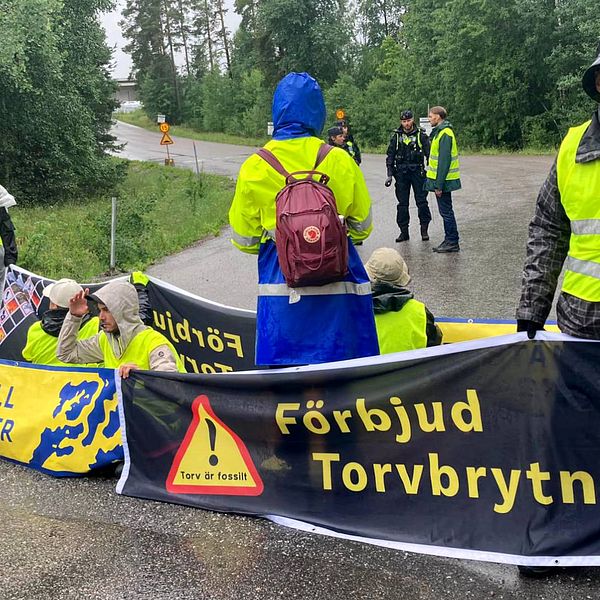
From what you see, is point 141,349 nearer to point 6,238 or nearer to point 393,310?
point 393,310

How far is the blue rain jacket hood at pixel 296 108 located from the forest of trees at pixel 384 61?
24775 mm

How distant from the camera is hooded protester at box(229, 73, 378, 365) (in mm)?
3586

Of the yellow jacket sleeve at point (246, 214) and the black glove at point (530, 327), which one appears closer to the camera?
the black glove at point (530, 327)

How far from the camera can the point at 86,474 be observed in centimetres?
454

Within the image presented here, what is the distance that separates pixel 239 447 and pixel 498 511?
133cm

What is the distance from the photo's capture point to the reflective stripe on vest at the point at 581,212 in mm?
2822

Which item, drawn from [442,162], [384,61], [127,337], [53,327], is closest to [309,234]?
[127,337]

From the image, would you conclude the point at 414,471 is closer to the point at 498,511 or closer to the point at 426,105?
the point at 498,511

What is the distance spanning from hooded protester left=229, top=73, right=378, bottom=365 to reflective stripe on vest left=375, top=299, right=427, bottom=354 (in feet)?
1.95

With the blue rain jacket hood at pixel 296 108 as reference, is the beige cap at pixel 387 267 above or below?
below

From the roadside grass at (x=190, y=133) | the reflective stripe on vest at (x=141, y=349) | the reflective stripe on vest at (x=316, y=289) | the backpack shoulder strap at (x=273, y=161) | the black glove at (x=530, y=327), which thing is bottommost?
the roadside grass at (x=190, y=133)

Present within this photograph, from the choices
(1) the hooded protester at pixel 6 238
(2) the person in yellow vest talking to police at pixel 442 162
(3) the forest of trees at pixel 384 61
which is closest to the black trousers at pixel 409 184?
(2) the person in yellow vest talking to police at pixel 442 162

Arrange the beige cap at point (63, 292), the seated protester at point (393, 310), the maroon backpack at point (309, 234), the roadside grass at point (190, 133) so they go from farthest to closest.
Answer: the roadside grass at point (190, 133) < the beige cap at point (63, 292) < the seated protester at point (393, 310) < the maroon backpack at point (309, 234)

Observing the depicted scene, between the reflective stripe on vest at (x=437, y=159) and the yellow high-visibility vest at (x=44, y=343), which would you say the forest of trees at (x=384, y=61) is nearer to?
the reflective stripe on vest at (x=437, y=159)
